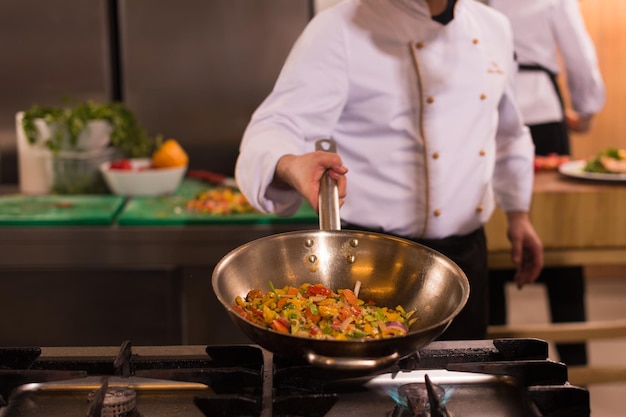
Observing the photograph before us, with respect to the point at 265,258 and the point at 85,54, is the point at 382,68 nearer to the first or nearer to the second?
the point at 265,258

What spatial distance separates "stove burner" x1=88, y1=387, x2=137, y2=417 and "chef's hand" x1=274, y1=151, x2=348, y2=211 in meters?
0.36

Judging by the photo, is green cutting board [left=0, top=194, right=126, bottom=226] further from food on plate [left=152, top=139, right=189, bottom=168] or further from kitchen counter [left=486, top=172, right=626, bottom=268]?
kitchen counter [left=486, top=172, right=626, bottom=268]

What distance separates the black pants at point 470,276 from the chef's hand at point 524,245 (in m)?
0.13

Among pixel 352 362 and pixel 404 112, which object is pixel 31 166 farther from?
pixel 352 362

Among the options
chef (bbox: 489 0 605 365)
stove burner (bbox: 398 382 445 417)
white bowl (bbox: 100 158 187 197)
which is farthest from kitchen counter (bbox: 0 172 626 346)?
stove burner (bbox: 398 382 445 417)

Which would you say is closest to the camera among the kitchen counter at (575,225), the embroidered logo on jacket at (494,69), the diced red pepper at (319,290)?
the diced red pepper at (319,290)

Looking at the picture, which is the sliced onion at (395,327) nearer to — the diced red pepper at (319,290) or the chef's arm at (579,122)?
the diced red pepper at (319,290)

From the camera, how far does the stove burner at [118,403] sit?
885 mm

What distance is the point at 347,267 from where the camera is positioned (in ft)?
3.46

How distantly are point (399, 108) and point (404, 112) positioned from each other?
0.01 m

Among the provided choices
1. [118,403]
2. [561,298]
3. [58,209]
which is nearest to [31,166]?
[58,209]

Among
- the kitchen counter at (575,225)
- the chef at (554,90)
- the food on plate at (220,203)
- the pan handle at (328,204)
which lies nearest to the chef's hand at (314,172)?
the pan handle at (328,204)

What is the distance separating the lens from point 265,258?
3.39 ft

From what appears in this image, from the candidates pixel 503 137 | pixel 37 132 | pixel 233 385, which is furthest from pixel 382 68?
pixel 37 132
